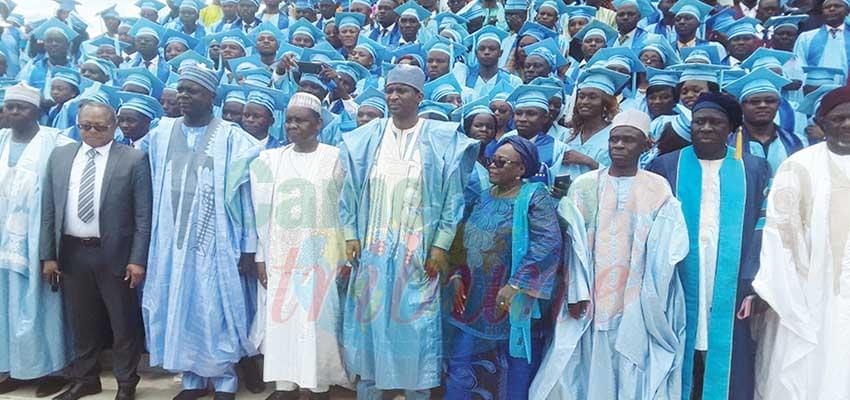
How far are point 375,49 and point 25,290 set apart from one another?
4.20 meters

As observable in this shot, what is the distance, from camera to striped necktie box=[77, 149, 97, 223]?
4.48 metres

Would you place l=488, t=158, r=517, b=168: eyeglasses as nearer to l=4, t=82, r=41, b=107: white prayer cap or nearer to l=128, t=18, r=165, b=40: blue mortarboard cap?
l=4, t=82, r=41, b=107: white prayer cap

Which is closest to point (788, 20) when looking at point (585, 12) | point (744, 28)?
point (744, 28)

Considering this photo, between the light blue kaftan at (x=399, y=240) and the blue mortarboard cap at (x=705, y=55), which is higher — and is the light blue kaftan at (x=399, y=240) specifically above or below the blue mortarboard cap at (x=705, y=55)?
below

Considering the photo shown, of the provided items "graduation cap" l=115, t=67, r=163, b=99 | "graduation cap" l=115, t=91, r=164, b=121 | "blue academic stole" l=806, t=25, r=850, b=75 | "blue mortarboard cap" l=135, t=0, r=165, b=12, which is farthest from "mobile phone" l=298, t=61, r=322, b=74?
"blue academic stole" l=806, t=25, r=850, b=75

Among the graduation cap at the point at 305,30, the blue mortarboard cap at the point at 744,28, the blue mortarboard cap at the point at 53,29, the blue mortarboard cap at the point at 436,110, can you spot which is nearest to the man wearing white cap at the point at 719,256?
the blue mortarboard cap at the point at 436,110

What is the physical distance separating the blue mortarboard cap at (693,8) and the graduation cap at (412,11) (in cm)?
305

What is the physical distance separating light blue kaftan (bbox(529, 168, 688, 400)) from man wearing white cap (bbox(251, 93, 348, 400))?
1.40m

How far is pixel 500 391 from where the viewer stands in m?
3.94

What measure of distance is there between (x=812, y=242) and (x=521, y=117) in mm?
2062

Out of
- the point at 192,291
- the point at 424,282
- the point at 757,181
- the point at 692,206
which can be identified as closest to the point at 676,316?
the point at 692,206

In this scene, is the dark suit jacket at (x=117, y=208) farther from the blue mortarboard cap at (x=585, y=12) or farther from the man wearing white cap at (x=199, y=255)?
the blue mortarboard cap at (x=585, y=12)

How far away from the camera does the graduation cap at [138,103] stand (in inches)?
210

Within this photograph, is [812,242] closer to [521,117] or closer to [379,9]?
[521,117]
